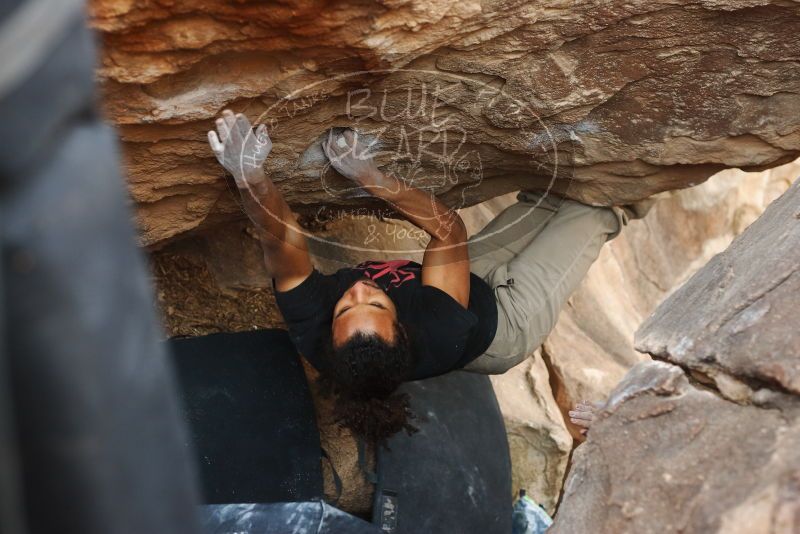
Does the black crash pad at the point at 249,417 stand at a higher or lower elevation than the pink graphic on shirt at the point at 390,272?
lower

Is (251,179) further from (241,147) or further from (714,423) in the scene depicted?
(714,423)

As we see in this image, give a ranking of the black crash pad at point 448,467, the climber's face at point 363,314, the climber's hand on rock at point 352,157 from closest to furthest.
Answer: the climber's hand on rock at point 352,157, the climber's face at point 363,314, the black crash pad at point 448,467

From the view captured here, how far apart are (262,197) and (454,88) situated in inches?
21.3

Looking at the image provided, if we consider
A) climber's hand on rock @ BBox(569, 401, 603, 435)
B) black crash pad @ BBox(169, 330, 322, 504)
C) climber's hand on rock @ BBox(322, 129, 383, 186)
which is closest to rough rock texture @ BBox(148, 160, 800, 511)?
black crash pad @ BBox(169, 330, 322, 504)

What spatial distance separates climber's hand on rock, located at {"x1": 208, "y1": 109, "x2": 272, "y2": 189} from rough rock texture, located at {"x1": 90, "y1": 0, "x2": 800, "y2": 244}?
0.13 ft

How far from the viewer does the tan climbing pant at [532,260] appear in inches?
113

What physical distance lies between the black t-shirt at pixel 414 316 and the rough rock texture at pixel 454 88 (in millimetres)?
262

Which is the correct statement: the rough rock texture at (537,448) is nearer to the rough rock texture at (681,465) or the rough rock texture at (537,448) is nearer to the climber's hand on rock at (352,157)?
the climber's hand on rock at (352,157)

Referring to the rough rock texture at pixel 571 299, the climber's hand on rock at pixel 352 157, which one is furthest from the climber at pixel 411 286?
the rough rock texture at pixel 571 299

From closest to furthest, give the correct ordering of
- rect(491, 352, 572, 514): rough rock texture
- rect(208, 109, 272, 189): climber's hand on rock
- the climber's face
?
rect(208, 109, 272, 189): climber's hand on rock < the climber's face < rect(491, 352, 572, 514): rough rock texture

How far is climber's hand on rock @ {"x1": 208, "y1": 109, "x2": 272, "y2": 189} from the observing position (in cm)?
207

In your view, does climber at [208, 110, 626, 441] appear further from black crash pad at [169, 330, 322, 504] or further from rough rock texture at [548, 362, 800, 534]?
rough rock texture at [548, 362, 800, 534]

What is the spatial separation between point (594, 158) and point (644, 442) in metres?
1.01

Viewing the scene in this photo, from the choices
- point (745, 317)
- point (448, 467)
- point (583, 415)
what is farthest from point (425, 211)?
point (745, 317)
